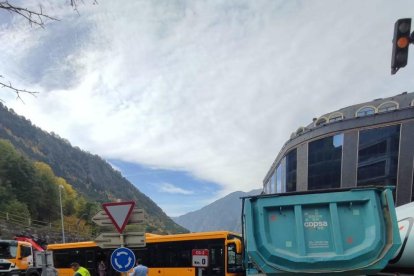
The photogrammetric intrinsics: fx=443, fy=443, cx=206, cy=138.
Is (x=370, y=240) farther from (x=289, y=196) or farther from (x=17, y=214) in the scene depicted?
(x=17, y=214)

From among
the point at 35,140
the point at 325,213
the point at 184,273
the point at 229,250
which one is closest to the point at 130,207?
the point at 325,213

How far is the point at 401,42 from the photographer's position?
259 inches

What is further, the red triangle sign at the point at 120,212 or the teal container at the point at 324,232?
the red triangle sign at the point at 120,212

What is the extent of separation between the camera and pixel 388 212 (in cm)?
720

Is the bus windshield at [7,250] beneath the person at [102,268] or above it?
above

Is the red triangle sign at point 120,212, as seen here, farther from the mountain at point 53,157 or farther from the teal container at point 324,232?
the mountain at point 53,157

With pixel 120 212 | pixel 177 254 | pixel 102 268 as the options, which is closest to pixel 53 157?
pixel 102 268

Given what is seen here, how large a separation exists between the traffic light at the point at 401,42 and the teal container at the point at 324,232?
2.08m

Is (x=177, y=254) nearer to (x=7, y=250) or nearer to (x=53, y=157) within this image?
(x=7, y=250)

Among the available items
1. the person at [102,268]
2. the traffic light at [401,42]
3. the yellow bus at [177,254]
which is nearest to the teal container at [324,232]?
the traffic light at [401,42]

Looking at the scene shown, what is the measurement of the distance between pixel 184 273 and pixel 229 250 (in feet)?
9.45

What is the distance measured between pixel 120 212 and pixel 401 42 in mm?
5834

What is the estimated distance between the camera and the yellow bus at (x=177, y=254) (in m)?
17.3

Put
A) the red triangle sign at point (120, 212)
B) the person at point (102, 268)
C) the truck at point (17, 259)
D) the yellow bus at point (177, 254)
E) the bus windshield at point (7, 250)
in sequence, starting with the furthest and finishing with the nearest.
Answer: the bus windshield at point (7, 250) → the truck at point (17, 259) → the person at point (102, 268) → the yellow bus at point (177, 254) → the red triangle sign at point (120, 212)
